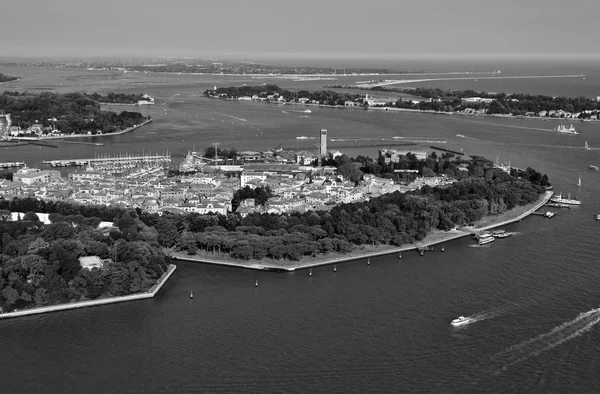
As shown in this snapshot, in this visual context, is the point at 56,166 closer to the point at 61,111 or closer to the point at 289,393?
the point at 61,111

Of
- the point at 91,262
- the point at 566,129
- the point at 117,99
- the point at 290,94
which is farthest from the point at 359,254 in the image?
the point at 290,94

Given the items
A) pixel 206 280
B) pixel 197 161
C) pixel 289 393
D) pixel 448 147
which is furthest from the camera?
pixel 448 147

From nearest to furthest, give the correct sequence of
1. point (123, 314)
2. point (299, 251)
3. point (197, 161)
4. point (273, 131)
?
1. point (123, 314)
2. point (299, 251)
3. point (197, 161)
4. point (273, 131)

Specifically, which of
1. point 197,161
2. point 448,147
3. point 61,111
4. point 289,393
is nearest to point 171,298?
point 289,393

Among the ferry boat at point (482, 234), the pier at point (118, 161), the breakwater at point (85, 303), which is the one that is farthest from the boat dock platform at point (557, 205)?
the pier at point (118, 161)

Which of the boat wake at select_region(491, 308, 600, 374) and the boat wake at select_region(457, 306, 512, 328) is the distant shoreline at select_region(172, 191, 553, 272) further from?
the boat wake at select_region(491, 308, 600, 374)

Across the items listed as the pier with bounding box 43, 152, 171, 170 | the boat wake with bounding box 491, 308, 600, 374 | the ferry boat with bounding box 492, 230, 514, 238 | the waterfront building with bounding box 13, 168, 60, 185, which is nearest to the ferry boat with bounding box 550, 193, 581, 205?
the ferry boat with bounding box 492, 230, 514, 238

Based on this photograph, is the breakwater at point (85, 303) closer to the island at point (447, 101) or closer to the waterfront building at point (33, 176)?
the waterfront building at point (33, 176)

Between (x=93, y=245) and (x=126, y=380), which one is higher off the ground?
(x=93, y=245)

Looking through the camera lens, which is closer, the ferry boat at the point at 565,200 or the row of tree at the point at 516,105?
the ferry boat at the point at 565,200
